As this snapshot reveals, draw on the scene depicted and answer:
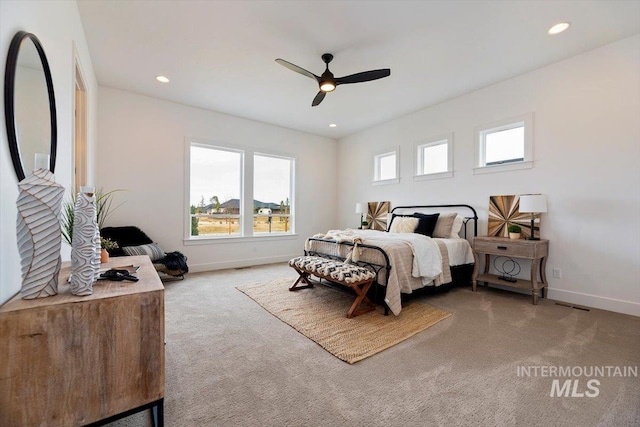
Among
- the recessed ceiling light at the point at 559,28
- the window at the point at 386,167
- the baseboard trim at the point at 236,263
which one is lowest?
the baseboard trim at the point at 236,263

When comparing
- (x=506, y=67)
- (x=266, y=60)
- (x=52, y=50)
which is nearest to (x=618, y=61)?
(x=506, y=67)

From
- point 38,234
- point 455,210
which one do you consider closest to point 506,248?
point 455,210

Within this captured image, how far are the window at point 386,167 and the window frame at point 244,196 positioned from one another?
186 centimetres

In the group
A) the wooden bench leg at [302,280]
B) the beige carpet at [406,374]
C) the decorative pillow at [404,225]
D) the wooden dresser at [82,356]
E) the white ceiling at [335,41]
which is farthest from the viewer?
the decorative pillow at [404,225]

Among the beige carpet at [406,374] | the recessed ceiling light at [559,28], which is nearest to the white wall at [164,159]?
the beige carpet at [406,374]

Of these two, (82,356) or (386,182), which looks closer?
(82,356)

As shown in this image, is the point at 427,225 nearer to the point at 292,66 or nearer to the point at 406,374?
the point at 406,374

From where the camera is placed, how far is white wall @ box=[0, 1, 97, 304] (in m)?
1.16

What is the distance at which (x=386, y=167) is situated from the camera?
5930 mm

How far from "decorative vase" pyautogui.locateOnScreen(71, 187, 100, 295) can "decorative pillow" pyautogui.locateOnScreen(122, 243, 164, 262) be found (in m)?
2.83

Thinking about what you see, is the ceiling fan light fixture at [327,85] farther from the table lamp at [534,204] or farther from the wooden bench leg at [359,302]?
the table lamp at [534,204]

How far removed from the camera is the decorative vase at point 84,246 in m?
1.17

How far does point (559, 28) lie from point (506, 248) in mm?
2448

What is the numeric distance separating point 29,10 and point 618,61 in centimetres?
519
